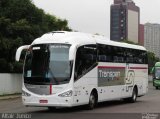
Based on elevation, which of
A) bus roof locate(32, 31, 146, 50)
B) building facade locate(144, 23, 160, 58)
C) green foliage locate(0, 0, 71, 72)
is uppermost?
building facade locate(144, 23, 160, 58)

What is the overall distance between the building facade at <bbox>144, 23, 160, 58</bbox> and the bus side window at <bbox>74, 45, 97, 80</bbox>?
145 m

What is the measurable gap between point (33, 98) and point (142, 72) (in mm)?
11840

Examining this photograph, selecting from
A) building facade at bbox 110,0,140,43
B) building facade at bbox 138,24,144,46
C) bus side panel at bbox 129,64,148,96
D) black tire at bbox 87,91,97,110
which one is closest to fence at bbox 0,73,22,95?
bus side panel at bbox 129,64,148,96

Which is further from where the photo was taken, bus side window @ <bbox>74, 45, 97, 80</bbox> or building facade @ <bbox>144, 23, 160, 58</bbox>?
building facade @ <bbox>144, 23, 160, 58</bbox>

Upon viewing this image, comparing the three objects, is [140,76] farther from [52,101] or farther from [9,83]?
[9,83]

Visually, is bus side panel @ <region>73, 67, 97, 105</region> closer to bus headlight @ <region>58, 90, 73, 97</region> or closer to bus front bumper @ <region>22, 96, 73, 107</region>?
bus headlight @ <region>58, 90, 73, 97</region>

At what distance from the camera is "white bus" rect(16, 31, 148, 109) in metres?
19.4

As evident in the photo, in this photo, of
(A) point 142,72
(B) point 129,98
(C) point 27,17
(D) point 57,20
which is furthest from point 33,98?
(D) point 57,20

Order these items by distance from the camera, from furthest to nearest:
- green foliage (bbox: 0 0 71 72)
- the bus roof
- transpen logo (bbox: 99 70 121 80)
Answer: green foliage (bbox: 0 0 71 72), transpen logo (bbox: 99 70 121 80), the bus roof

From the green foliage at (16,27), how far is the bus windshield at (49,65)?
1773cm

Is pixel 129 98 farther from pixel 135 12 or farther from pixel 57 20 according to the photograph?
pixel 135 12

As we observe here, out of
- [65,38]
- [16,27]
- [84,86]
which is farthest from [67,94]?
[16,27]

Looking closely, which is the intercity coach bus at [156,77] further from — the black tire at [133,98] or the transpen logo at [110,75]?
the transpen logo at [110,75]

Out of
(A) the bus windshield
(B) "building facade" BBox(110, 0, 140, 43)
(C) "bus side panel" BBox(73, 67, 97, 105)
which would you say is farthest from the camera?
(B) "building facade" BBox(110, 0, 140, 43)
